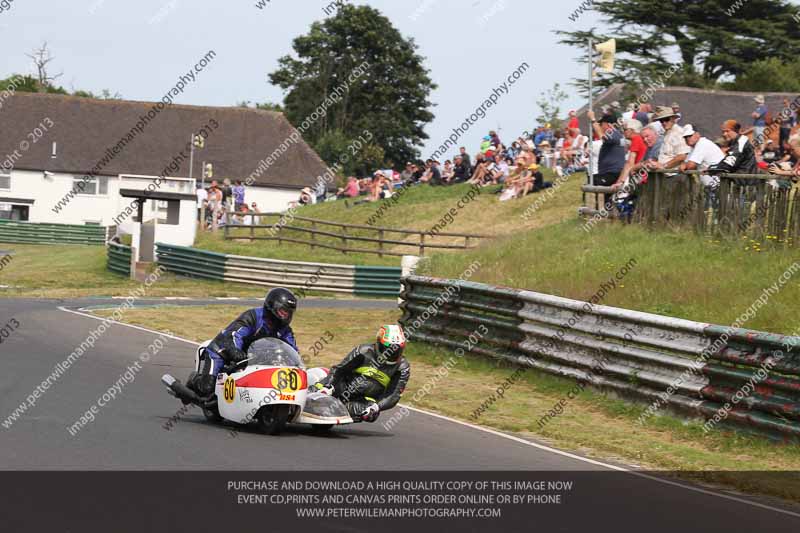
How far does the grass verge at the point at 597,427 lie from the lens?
11.6 m

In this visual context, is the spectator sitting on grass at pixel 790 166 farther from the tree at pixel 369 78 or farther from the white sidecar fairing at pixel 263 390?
the tree at pixel 369 78

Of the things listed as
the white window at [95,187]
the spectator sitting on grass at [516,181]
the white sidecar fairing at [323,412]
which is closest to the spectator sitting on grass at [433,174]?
the spectator sitting on grass at [516,181]

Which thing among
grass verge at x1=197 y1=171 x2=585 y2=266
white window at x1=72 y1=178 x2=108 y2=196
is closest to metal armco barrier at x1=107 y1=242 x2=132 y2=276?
grass verge at x1=197 y1=171 x2=585 y2=266

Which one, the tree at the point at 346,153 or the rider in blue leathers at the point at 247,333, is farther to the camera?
the tree at the point at 346,153

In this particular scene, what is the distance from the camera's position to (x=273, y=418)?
37.1 ft

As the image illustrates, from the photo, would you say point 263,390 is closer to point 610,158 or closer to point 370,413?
point 370,413

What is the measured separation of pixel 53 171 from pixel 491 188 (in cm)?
4117

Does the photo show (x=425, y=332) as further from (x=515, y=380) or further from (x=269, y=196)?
(x=269, y=196)

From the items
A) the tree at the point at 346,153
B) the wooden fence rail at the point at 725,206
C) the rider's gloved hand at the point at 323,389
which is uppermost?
the tree at the point at 346,153

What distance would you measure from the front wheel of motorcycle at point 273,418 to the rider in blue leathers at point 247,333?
0.57 meters

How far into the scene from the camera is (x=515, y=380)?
17375 millimetres

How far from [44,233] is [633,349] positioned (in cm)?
5341

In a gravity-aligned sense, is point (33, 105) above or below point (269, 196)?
above
